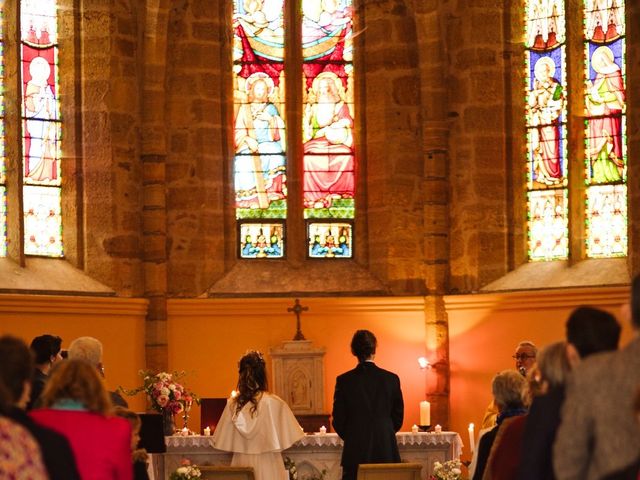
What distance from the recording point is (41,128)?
49.4ft

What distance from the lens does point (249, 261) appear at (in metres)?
15.6

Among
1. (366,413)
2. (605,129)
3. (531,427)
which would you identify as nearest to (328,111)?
(605,129)

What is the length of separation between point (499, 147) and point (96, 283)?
434cm

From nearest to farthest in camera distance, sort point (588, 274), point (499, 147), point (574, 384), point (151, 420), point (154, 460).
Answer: point (574, 384) → point (151, 420) → point (154, 460) → point (588, 274) → point (499, 147)

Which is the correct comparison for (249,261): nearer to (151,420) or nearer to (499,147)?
(499,147)

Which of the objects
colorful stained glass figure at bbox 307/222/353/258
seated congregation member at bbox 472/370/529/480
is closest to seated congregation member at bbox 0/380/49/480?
seated congregation member at bbox 472/370/529/480

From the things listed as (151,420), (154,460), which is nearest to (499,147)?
(154,460)

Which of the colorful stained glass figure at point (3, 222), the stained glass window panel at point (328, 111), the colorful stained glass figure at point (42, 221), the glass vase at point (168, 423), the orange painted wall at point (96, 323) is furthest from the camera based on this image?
the stained glass window panel at point (328, 111)

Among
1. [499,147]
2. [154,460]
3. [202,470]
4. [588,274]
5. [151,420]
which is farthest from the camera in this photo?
[499,147]

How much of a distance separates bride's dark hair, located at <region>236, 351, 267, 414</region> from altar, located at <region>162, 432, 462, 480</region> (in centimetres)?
137

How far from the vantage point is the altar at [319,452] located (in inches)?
427

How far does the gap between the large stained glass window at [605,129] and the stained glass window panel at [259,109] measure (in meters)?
3.24

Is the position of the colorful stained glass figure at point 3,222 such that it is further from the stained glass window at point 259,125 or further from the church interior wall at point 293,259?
the stained glass window at point 259,125

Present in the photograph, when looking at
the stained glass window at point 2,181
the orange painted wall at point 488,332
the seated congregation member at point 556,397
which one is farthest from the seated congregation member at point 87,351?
the stained glass window at point 2,181
